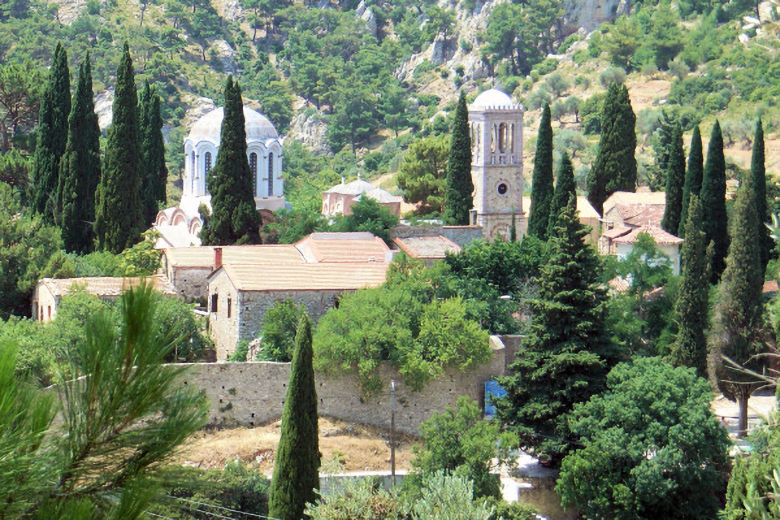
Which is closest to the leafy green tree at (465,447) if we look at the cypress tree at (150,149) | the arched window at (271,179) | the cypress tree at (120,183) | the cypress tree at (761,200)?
the cypress tree at (120,183)

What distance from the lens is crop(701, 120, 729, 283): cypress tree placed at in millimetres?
41219

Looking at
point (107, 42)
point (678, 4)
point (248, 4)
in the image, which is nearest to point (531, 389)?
point (678, 4)

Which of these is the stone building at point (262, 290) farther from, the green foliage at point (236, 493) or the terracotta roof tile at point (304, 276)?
the green foliage at point (236, 493)

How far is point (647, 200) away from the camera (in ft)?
155

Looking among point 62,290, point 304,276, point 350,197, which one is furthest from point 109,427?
point 350,197

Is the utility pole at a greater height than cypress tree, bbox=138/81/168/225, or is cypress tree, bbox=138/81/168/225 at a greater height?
cypress tree, bbox=138/81/168/225

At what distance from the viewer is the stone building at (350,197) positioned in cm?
5000

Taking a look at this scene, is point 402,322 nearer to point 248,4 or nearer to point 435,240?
point 435,240

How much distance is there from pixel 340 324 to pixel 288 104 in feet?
237

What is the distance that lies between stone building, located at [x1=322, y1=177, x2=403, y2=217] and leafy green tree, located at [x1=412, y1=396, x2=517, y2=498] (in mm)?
20152

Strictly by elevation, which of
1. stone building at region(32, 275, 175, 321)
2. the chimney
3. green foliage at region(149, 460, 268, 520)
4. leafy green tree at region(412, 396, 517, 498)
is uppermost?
the chimney

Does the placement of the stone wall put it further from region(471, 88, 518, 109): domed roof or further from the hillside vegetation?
the hillside vegetation

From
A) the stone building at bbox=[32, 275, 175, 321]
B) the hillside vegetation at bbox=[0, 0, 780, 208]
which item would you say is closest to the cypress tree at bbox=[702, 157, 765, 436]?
the stone building at bbox=[32, 275, 175, 321]

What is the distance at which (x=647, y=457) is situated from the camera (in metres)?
29.4
